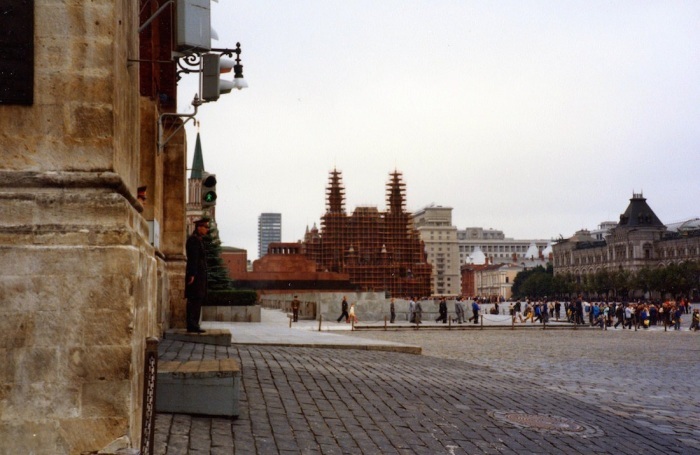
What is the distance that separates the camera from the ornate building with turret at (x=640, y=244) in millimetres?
132625

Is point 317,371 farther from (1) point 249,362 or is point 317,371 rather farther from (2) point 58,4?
(2) point 58,4

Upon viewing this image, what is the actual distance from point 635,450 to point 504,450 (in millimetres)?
1372

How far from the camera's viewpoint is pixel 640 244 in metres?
140

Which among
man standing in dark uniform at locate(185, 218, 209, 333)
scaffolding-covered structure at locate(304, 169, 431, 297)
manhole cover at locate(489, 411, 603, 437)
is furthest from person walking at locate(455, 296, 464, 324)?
scaffolding-covered structure at locate(304, 169, 431, 297)

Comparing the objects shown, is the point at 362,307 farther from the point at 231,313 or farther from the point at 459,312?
the point at 231,313

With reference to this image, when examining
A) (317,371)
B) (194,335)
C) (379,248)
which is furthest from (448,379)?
(379,248)

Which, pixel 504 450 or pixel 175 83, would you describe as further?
pixel 175 83

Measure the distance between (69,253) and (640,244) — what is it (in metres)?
146

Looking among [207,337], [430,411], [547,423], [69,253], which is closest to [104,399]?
[69,253]

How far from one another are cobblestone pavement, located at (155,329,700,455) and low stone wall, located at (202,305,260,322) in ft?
44.1

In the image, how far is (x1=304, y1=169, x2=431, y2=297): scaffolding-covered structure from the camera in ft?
417

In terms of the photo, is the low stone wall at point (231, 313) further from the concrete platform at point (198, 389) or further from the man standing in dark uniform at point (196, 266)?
the concrete platform at point (198, 389)

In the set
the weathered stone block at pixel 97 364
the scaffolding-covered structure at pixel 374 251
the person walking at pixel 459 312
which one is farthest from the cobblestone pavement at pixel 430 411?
the scaffolding-covered structure at pixel 374 251

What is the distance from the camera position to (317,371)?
34.7ft
